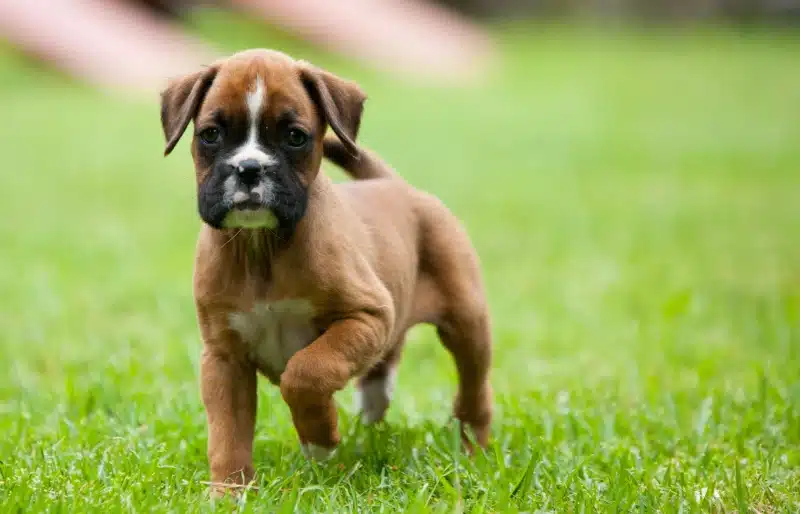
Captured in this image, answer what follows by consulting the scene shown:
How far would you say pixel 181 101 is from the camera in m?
4.29

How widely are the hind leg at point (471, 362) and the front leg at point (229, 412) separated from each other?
0.99 meters

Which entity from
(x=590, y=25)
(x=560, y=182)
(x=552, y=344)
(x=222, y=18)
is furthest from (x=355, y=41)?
(x=552, y=344)

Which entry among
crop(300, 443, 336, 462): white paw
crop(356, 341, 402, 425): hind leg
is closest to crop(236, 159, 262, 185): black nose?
crop(300, 443, 336, 462): white paw

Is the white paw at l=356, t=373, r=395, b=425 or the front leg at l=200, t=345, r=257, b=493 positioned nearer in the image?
the front leg at l=200, t=345, r=257, b=493

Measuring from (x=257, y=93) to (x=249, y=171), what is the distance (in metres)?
0.30

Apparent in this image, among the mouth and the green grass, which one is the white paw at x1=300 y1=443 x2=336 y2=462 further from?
the mouth

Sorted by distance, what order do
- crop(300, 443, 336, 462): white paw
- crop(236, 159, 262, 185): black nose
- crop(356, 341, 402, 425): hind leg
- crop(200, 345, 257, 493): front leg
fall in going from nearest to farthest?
crop(236, 159, 262, 185): black nose
crop(200, 345, 257, 493): front leg
crop(300, 443, 336, 462): white paw
crop(356, 341, 402, 425): hind leg

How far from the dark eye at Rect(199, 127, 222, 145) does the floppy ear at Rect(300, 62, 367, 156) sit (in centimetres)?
40

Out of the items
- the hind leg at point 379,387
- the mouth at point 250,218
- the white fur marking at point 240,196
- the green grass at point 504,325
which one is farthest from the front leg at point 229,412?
the hind leg at point 379,387

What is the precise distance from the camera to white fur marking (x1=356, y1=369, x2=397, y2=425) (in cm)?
516

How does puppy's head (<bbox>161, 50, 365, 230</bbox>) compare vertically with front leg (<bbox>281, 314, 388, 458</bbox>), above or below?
above

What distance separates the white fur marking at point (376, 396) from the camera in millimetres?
5164

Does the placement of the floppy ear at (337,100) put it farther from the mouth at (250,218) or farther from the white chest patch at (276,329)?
the white chest patch at (276,329)

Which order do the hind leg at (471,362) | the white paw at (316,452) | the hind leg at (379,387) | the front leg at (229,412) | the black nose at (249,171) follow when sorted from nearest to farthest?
the black nose at (249,171) → the front leg at (229,412) → the white paw at (316,452) → the hind leg at (471,362) → the hind leg at (379,387)
